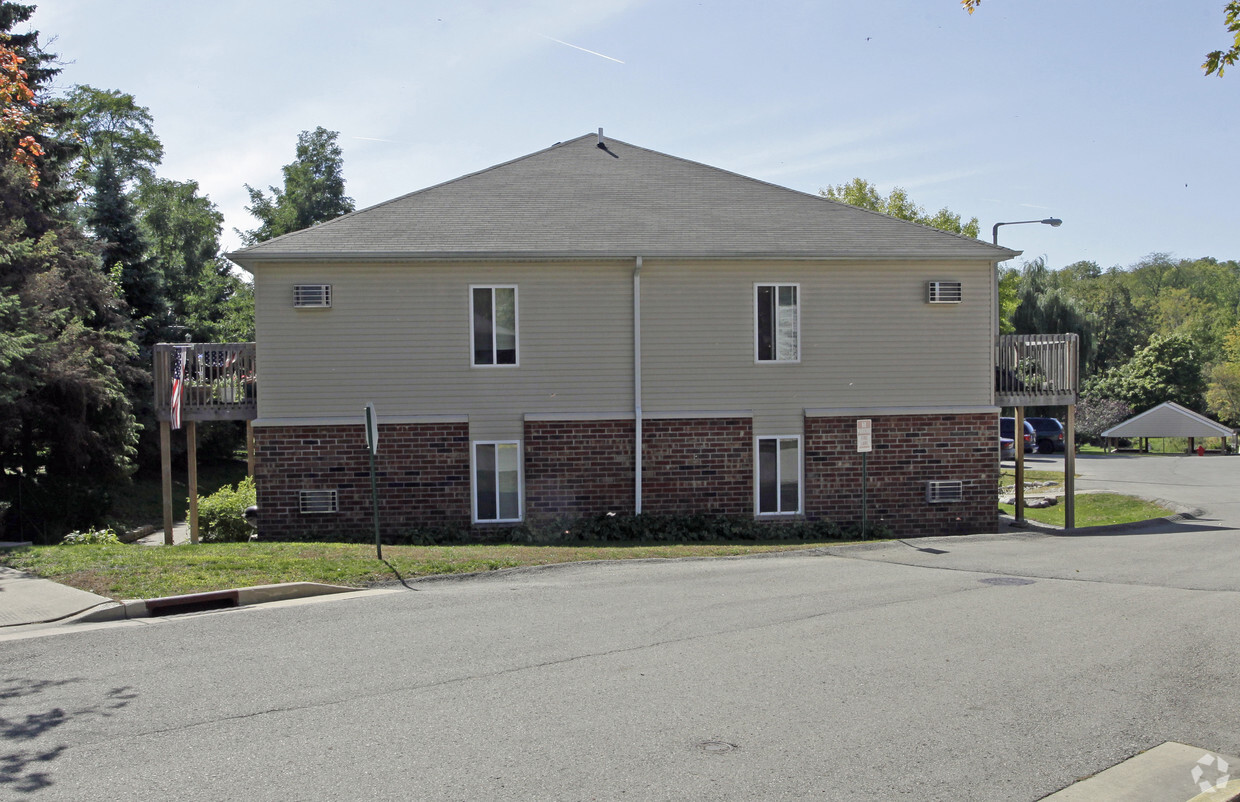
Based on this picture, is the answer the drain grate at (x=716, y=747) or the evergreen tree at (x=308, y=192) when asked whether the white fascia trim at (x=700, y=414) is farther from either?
the evergreen tree at (x=308, y=192)

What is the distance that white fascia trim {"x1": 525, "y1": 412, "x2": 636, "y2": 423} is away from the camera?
1727cm

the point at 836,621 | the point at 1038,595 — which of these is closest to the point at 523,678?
the point at 836,621

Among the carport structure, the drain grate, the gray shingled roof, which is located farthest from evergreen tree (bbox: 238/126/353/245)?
the drain grate

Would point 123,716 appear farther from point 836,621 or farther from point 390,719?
point 836,621

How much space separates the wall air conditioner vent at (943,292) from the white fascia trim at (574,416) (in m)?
6.01

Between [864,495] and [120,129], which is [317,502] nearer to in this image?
[864,495]

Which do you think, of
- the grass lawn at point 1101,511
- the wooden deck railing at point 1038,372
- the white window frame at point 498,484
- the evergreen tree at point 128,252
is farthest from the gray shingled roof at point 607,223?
the evergreen tree at point 128,252

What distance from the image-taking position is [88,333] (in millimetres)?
23406

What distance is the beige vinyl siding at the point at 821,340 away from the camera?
57.7ft

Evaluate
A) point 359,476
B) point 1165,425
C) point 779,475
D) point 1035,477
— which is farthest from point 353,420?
point 1165,425

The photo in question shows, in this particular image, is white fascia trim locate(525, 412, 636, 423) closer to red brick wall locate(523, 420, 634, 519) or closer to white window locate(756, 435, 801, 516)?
red brick wall locate(523, 420, 634, 519)

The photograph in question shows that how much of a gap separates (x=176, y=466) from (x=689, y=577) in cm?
2770

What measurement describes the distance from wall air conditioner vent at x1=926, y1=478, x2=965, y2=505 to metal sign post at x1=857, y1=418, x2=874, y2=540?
1240 millimetres

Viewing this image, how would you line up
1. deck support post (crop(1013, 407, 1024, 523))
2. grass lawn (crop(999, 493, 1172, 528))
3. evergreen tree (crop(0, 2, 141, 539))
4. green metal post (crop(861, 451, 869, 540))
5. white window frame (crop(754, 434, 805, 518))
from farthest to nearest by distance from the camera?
grass lawn (crop(999, 493, 1172, 528)) → deck support post (crop(1013, 407, 1024, 523)) → evergreen tree (crop(0, 2, 141, 539)) → white window frame (crop(754, 434, 805, 518)) → green metal post (crop(861, 451, 869, 540))
